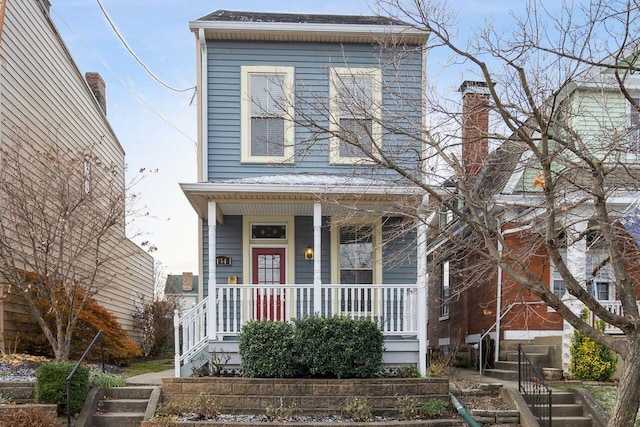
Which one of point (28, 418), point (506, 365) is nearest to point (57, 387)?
point (28, 418)

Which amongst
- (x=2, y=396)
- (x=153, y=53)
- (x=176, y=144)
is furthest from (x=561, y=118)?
(x=176, y=144)

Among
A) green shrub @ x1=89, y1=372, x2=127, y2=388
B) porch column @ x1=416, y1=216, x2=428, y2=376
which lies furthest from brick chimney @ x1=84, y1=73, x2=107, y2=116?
porch column @ x1=416, y1=216, x2=428, y2=376

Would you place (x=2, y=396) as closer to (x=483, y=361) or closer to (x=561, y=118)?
(x=561, y=118)

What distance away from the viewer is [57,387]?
872 cm

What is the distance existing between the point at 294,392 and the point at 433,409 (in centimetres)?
218

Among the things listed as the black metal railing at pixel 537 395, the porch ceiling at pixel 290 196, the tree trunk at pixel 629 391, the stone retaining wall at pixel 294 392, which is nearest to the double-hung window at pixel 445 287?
the porch ceiling at pixel 290 196

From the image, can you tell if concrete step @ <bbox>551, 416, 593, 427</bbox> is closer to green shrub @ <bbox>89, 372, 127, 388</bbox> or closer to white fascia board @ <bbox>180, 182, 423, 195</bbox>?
white fascia board @ <bbox>180, 182, 423, 195</bbox>

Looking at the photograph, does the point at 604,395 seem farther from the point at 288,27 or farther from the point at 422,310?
the point at 288,27

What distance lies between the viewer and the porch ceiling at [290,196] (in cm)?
1052

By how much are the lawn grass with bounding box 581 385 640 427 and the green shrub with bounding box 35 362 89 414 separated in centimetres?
799

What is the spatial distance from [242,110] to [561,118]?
7.07m

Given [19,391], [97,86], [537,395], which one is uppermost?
[97,86]

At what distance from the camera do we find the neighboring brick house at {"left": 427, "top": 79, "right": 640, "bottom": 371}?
8180 mm

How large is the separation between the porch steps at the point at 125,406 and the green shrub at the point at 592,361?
738 centimetres
